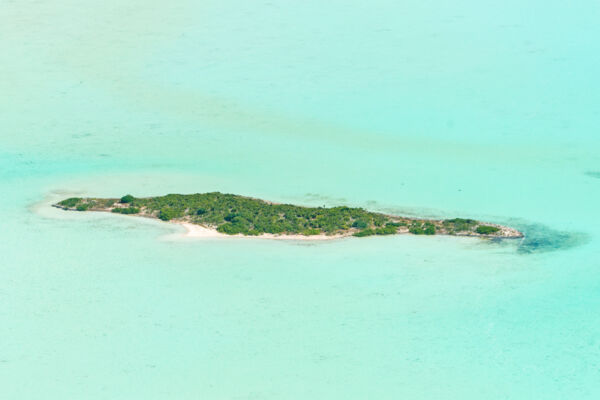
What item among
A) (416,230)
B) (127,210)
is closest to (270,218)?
(416,230)

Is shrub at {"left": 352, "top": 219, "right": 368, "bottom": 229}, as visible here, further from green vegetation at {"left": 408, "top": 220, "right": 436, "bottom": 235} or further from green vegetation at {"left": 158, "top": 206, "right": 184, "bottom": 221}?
green vegetation at {"left": 158, "top": 206, "right": 184, "bottom": 221}

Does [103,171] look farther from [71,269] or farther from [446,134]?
[446,134]

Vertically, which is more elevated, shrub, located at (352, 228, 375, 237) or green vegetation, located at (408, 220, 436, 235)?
green vegetation, located at (408, 220, 436, 235)

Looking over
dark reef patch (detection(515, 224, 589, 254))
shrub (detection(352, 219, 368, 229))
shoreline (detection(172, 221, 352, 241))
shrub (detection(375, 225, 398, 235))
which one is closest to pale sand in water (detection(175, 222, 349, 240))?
shoreline (detection(172, 221, 352, 241))

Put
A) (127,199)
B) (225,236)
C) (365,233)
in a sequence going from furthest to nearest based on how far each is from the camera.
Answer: (127,199), (365,233), (225,236)

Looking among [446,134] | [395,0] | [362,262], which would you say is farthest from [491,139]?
[395,0]

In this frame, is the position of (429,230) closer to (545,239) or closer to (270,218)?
(545,239)
